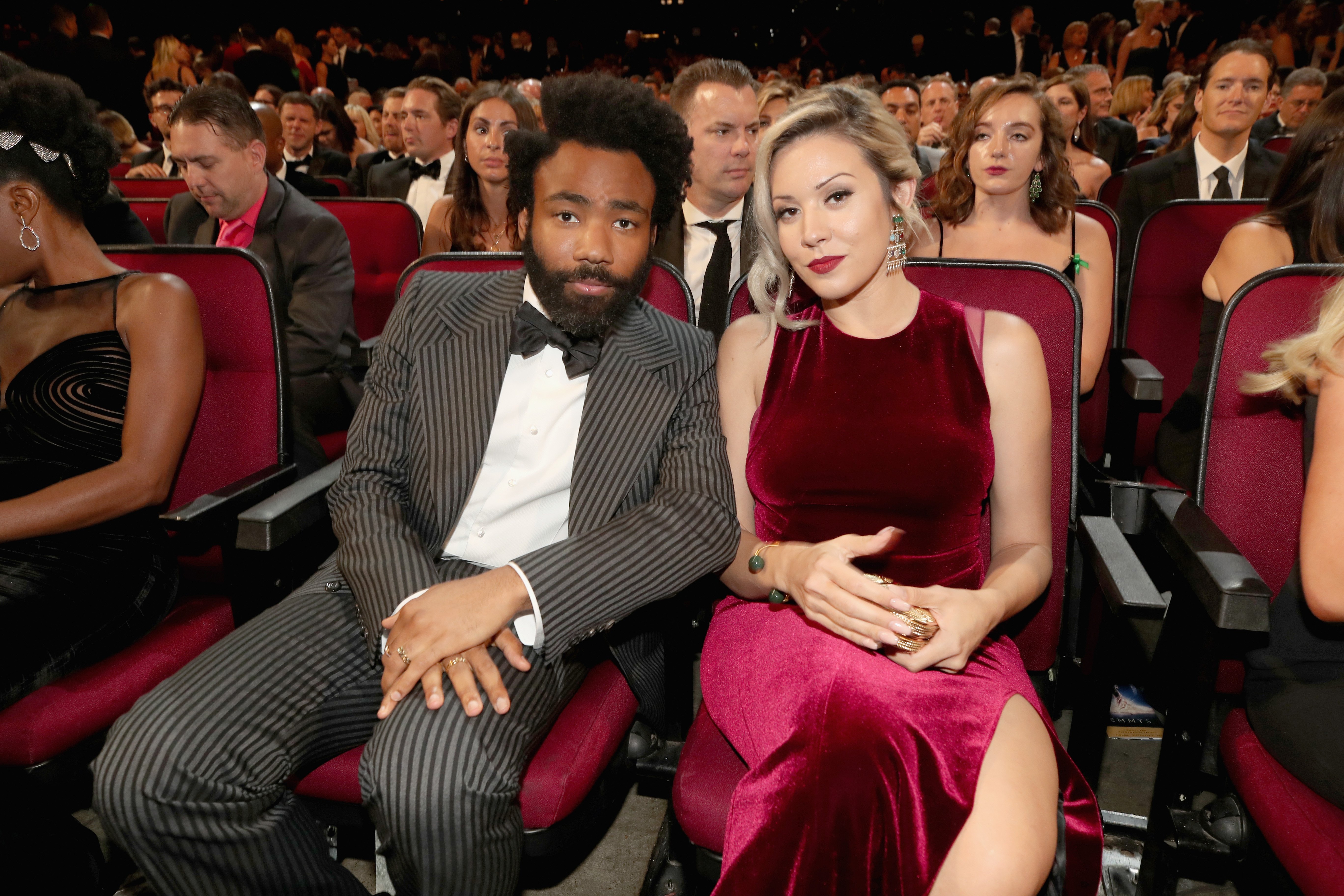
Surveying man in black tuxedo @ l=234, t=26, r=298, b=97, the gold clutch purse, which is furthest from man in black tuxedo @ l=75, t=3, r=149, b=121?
the gold clutch purse

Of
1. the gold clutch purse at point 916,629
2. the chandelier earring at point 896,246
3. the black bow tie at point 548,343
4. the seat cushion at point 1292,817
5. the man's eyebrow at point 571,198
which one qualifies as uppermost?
the man's eyebrow at point 571,198

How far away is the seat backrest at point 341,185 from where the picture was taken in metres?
4.58

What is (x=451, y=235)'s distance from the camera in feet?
10.6

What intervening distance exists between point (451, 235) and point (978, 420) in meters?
2.28

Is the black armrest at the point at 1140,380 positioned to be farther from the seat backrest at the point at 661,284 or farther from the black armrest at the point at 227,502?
the black armrest at the point at 227,502

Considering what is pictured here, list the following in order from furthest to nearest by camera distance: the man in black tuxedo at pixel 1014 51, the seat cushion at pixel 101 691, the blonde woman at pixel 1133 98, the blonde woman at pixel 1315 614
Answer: the man in black tuxedo at pixel 1014 51 → the blonde woman at pixel 1133 98 → the seat cushion at pixel 101 691 → the blonde woman at pixel 1315 614

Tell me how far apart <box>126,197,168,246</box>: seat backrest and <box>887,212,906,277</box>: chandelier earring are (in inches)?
121

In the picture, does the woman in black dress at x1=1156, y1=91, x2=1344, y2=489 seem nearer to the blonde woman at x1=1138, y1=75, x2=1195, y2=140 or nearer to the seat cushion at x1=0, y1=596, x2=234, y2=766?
the seat cushion at x1=0, y1=596, x2=234, y2=766

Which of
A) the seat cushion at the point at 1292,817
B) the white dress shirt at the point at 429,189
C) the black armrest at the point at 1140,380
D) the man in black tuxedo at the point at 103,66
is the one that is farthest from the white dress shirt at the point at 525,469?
the man in black tuxedo at the point at 103,66

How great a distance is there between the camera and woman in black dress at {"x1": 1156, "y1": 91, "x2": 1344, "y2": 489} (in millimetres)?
1983

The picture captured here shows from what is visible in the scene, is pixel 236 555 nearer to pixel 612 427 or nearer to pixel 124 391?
pixel 124 391

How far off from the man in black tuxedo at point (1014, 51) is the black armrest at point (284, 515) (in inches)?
408

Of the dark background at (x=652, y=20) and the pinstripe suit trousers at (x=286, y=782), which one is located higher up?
the dark background at (x=652, y=20)

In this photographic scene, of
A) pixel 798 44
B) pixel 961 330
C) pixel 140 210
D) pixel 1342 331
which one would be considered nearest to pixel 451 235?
pixel 140 210
